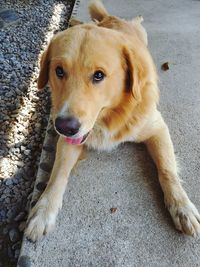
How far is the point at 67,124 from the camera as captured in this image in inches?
67.9

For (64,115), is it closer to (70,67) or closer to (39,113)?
(70,67)

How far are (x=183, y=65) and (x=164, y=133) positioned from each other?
1.15 meters

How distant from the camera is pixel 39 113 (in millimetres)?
2855

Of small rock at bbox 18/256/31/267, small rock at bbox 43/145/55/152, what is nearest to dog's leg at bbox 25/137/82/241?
small rock at bbox 18/256/31/267

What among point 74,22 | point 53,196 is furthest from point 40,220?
point 74,22

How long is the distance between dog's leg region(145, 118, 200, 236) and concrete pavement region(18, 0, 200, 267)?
56 mm

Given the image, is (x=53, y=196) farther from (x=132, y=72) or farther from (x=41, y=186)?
(x=132, y=72)

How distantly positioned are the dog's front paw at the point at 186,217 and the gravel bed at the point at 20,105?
2.81ft

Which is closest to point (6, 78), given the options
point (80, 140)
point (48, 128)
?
point (48, 128)

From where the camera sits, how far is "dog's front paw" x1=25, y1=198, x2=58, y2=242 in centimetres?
186

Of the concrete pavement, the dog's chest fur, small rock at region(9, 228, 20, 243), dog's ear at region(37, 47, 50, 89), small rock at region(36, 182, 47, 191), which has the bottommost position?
small rock at region(9, 228, 20, 243)

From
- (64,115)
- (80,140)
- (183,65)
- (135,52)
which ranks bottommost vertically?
(183,65)

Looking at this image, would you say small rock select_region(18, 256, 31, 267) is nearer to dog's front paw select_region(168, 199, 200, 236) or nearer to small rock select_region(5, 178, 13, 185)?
small rock select_region(5, 178, 13, 185)

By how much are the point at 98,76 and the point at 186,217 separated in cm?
87
